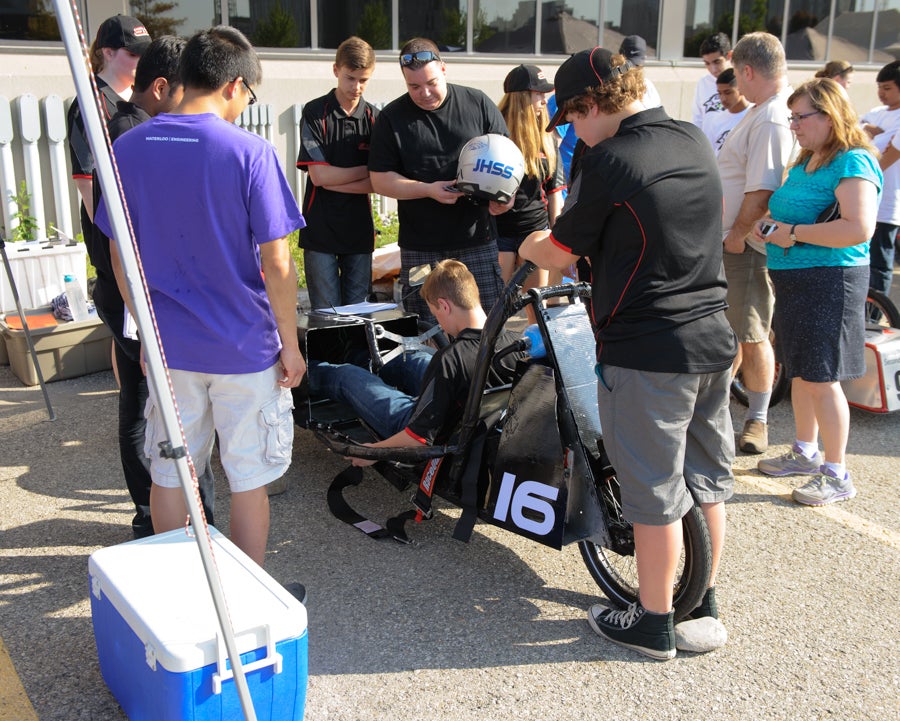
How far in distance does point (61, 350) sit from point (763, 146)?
4.48 meters

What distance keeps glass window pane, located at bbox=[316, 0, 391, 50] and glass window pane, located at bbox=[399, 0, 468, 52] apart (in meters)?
0.22

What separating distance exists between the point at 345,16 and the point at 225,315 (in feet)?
26.2

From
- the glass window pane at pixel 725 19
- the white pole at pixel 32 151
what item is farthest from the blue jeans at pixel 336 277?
the glass window pane at pixel 725 19

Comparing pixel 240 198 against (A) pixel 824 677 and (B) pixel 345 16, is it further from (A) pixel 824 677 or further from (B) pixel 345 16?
(B) pixel 345 16

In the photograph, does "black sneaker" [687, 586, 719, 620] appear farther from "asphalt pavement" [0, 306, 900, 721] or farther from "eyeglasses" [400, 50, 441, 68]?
"eyeglasses" [400, 50, 441, 68]

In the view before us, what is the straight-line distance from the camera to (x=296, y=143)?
32.2 feet

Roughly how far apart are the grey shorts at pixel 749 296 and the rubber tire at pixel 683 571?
1871 mm

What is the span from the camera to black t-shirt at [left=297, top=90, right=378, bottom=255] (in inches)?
206

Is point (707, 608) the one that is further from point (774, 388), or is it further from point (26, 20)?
point (26, 20)

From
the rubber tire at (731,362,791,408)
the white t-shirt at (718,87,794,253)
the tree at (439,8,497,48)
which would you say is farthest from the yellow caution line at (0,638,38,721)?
the tree at (439,8,497,48)

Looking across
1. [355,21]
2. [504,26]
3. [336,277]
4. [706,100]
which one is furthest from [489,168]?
[504,26]

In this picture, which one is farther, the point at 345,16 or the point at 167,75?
the point at 345,16

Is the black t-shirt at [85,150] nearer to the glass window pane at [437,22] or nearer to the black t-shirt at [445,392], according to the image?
the black t-shirt at [445,392]

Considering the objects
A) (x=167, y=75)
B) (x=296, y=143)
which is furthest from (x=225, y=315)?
(x=296, y=143)
